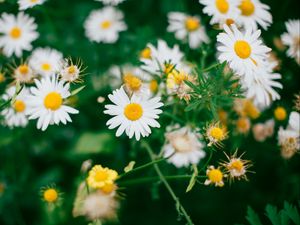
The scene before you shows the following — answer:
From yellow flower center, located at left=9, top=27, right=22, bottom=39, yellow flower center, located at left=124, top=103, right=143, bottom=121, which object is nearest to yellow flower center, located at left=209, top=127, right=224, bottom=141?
yellow flower center, located at left=124, top=103, right=143, bottom=121

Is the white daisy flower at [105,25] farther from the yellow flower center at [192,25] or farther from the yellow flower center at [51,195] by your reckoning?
the yellow flower center at [51,195]

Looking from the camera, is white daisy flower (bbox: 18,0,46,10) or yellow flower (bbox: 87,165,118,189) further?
white daisy flower (bbox: 18,0,46,10)

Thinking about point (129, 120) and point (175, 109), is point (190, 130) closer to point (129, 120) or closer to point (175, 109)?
point (175, 109)

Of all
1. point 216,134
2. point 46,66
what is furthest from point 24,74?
point 216,134

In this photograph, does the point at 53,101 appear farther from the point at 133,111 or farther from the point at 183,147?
the point at 183,147

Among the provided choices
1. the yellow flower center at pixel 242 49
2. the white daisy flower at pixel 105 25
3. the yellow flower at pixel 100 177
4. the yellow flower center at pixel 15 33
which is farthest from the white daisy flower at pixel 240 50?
the yellow flower center at pixel 15 33

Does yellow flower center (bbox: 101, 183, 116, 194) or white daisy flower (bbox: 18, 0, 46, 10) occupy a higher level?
→ white daisy flower (bbox: 18, 0, 46, 10)

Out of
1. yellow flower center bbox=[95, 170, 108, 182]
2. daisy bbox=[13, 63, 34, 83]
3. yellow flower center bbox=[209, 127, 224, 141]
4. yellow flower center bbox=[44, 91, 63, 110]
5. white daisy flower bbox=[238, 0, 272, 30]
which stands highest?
daisy bbox=[13, 63, 34, 83]

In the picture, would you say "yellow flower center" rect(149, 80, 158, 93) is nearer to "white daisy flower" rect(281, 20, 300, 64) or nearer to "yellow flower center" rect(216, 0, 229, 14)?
"yellow flower center" rect(216, 0, 229, 14)

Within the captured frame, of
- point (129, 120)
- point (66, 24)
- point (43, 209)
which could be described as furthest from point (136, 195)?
point (66, 24)
